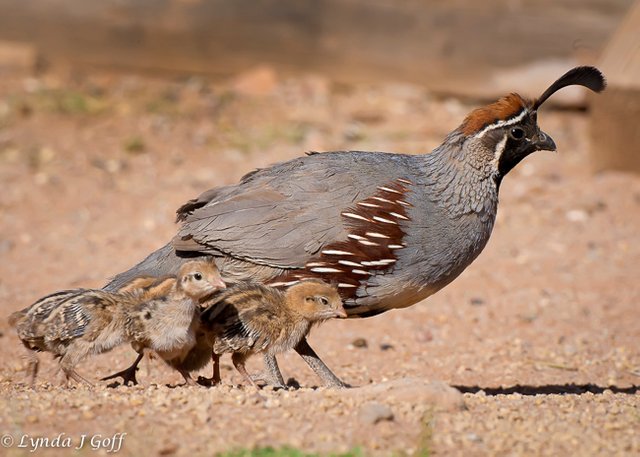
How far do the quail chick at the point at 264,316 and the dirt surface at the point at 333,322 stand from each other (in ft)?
1.14

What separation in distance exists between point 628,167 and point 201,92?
19.9ft

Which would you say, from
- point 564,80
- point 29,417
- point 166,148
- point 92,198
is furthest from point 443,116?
point 29,417

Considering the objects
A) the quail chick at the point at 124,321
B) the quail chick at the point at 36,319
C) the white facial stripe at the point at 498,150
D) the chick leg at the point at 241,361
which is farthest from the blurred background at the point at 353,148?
the white facial stripe at the point at 498,150

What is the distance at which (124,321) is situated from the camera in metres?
5.79

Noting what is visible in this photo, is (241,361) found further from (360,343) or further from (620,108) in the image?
(620,108)

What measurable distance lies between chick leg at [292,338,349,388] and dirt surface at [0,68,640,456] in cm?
46

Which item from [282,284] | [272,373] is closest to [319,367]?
[272,373]

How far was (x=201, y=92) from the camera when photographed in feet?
46.3

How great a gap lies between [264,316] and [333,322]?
2.67m

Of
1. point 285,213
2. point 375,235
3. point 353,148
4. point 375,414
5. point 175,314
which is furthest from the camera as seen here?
point 353,148

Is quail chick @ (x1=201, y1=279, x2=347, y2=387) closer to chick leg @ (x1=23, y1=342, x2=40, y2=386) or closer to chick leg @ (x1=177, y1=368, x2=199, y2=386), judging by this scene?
chick leg @ (x1=177, y1=368, x2=199, y2=386)

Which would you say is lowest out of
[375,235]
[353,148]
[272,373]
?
[272,373]

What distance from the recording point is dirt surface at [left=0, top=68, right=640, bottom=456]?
4828mm

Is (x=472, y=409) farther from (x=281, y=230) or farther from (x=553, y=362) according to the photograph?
(x=553, y=362)
